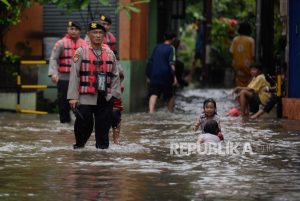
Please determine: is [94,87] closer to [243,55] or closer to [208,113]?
[208,113]

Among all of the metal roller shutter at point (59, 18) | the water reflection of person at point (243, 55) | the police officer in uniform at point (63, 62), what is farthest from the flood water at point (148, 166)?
the water reflection of person at point (243, 55)

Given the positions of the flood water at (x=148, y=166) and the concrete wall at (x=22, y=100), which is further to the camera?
the concrete wall at (x=22, y=100)

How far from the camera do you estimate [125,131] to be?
51.5ft

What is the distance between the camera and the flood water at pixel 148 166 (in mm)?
8992

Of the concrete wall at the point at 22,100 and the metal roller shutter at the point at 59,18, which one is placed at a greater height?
the metal roller shutter at the point at 59,18

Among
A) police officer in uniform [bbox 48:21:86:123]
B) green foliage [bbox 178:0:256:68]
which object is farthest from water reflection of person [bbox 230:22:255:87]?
police officer in uniform [bbox 48:21:86:123]

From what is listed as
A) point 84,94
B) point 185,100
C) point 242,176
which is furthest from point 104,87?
point 185,100

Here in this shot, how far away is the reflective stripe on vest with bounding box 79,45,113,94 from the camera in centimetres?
1247

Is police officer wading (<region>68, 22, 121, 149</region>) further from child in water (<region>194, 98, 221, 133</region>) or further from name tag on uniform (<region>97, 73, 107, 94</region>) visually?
child in water (<region>194, 98, 221, 133</region>)

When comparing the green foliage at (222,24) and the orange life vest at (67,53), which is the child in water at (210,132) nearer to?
the orange life vest at (67,53)

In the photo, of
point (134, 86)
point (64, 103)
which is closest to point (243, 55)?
point (134, 86)

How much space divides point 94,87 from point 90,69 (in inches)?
9.6

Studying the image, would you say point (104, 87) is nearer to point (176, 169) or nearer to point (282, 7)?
point (176, 169)

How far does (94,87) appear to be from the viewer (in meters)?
12.5
